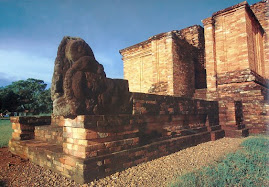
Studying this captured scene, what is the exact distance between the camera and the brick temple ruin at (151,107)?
301cm

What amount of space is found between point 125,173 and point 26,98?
38085 millimetres

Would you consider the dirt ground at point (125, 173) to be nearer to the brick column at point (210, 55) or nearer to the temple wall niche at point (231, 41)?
the brick column at point (210, 55)

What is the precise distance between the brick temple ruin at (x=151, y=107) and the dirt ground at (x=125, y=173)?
0.46 ft

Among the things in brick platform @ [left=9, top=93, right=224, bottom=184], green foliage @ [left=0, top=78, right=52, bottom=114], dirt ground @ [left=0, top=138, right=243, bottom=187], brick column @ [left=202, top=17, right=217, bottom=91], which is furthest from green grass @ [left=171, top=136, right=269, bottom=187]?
green foliage @ [left=0, top=78, right=52, bottom=114]

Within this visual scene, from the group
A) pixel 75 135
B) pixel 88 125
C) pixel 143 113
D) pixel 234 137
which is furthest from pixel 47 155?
pixel 234 137

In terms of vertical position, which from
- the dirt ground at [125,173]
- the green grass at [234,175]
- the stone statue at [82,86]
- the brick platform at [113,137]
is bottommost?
the dirt ground at [125,173]

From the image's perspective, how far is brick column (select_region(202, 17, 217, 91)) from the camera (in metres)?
8.73

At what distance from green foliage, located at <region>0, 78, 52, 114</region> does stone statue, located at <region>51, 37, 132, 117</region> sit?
107ft

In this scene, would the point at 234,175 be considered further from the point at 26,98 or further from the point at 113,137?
the point at 26,98

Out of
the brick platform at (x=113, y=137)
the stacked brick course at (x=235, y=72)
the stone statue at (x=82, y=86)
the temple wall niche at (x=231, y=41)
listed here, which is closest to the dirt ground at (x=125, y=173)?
the brick platform at (x=113, y=137)

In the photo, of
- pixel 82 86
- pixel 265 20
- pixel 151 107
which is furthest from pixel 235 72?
pixel 82 86

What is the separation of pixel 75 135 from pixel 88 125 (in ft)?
1.02

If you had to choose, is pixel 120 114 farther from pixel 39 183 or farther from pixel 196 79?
pixel 196 79

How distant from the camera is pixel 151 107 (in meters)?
4.20
